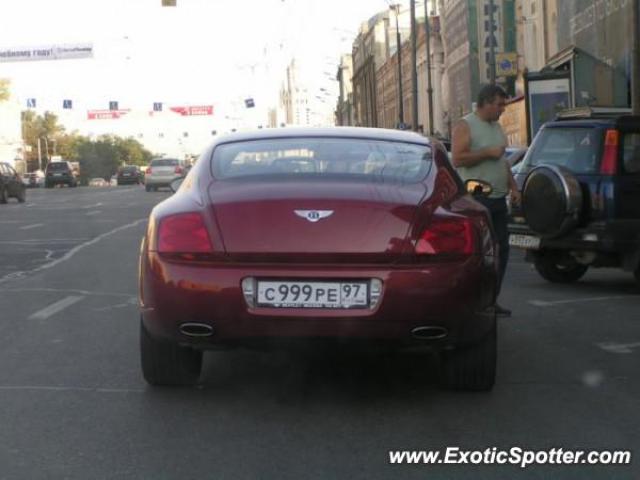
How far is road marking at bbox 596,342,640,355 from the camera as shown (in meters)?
7.45

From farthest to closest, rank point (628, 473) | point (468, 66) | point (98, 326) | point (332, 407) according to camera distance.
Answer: point (468, 66)
point (98, 326)
point (332, 407)
point (628, 473)

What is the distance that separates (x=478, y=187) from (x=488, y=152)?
47 cm

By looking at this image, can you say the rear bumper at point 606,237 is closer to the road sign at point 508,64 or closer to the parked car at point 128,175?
the road sign at point 508,64

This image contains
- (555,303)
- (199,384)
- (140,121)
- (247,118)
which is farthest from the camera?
→ (247,118)

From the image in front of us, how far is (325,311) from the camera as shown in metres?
5.43

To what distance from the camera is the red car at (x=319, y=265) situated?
215 inches

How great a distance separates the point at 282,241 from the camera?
18.0 ft

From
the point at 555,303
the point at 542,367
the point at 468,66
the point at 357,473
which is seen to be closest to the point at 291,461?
the point at 357,473

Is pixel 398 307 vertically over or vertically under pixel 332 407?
over

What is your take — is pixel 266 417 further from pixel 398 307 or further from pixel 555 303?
pixel 555 303

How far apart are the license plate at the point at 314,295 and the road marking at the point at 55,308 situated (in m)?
4.27

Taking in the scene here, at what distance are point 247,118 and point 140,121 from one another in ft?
177

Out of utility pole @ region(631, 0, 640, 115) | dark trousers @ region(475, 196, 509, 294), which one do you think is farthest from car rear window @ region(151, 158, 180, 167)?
dark trousers @ region(475, 196, 509, 294)

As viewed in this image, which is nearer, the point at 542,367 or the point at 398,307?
the point at 398,307
